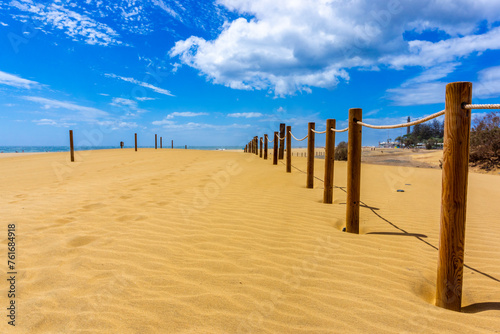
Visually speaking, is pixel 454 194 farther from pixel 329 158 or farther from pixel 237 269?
pixel 329 158

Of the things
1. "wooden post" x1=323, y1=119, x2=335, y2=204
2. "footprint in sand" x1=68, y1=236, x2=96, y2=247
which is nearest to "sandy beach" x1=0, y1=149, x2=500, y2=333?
"footprint in sand" x1=68, y1=236, x2=96, y2=247

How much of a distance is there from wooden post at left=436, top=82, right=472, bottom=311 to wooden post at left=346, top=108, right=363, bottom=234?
53.2 inches

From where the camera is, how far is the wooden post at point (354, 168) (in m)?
3.21

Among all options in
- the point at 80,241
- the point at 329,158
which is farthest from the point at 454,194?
the point at 80,241

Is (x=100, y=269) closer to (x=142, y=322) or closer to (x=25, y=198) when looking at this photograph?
(x=142, y=322)

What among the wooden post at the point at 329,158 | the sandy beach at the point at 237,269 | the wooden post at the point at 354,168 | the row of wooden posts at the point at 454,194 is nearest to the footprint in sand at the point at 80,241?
the sandy beach at the point at 237,269

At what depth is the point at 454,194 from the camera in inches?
71.0

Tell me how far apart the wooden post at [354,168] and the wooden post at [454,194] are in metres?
1.35

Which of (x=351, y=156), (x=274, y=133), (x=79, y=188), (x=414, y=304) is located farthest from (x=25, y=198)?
(x=274, y=133)

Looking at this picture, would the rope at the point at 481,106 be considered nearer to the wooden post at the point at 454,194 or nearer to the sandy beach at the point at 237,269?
the wooden post at the point at 454,194

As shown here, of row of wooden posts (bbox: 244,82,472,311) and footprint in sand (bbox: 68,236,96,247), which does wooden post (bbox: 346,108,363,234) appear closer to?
row of wooden posts (bbox: 244,82,472,311)

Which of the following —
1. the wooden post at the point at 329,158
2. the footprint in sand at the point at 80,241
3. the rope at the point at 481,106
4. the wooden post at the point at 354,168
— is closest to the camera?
the rope at the point at 481,106

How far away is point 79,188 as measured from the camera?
20.4 feet

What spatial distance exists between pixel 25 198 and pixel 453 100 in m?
6.89
